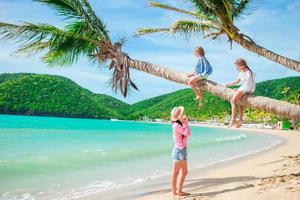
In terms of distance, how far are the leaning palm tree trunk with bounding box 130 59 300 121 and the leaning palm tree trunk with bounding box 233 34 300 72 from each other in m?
2.32

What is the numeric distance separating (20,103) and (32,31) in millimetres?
109154

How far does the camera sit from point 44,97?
378ft

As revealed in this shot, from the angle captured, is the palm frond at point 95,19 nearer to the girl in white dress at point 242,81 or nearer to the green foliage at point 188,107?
the girl in white dress at point 242,81

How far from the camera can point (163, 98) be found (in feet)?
610

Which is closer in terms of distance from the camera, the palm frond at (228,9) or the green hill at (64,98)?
the palm frond at (228,9)

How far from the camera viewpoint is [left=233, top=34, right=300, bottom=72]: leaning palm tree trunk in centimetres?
743

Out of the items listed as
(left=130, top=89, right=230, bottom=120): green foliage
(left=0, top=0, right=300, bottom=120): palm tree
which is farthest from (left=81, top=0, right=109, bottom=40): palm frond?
(left=130, top=89, right=230, bottom=120): green foliage

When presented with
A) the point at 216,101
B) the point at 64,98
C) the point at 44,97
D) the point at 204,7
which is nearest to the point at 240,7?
the point at 204,7

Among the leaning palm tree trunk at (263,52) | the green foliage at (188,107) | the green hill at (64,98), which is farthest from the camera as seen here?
the green foliage at (188,107)

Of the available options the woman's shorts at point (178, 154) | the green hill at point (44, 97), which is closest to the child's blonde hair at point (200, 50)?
the woman's shorts at point (178, 154)

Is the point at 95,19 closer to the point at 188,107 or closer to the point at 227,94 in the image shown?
the point at 227,94

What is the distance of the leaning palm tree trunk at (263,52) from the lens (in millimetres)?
7433

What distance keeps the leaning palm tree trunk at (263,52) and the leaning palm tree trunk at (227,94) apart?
2320 millimetres

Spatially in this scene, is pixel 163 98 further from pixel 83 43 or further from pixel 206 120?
pixel 83 43
